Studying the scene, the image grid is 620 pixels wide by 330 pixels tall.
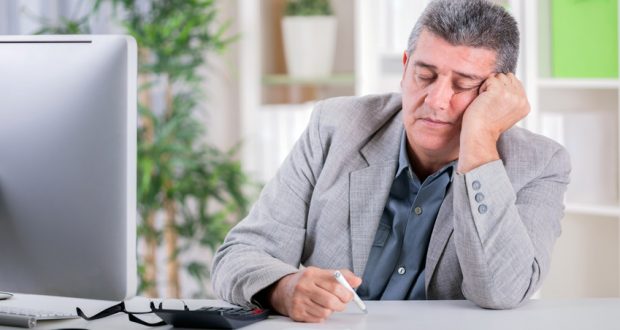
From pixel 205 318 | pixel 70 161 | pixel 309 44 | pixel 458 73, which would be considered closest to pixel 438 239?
pixel 458 73

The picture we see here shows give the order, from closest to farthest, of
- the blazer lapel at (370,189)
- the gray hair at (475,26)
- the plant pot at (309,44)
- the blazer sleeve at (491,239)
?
the blazer sleeve at (491,239) → the gray hair at (475,26) → the blazer lapel at (370,189) → the plant pot at (309,44)

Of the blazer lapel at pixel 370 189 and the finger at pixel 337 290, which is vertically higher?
the blazer lapel at pixel 370 189

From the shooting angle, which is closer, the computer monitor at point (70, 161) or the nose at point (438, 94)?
the computer monitor at point (70, 161)

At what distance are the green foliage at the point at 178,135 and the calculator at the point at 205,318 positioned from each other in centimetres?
197

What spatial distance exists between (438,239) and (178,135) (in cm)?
195

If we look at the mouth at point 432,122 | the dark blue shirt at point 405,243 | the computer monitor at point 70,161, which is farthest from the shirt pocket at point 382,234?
the computer monitor at point 70,161

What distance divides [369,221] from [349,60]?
2182mm

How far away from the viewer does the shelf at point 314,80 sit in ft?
12.5

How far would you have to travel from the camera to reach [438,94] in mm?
1812

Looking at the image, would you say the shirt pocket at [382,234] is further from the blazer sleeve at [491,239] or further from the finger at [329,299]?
the finger at [329,299]

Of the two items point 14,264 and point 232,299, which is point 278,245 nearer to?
point 232,299

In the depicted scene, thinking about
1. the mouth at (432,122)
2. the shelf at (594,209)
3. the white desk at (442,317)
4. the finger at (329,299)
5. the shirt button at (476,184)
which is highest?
the mouth at (432,122)

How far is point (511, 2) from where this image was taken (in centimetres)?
314

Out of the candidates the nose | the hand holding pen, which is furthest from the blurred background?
the hand holding pen
